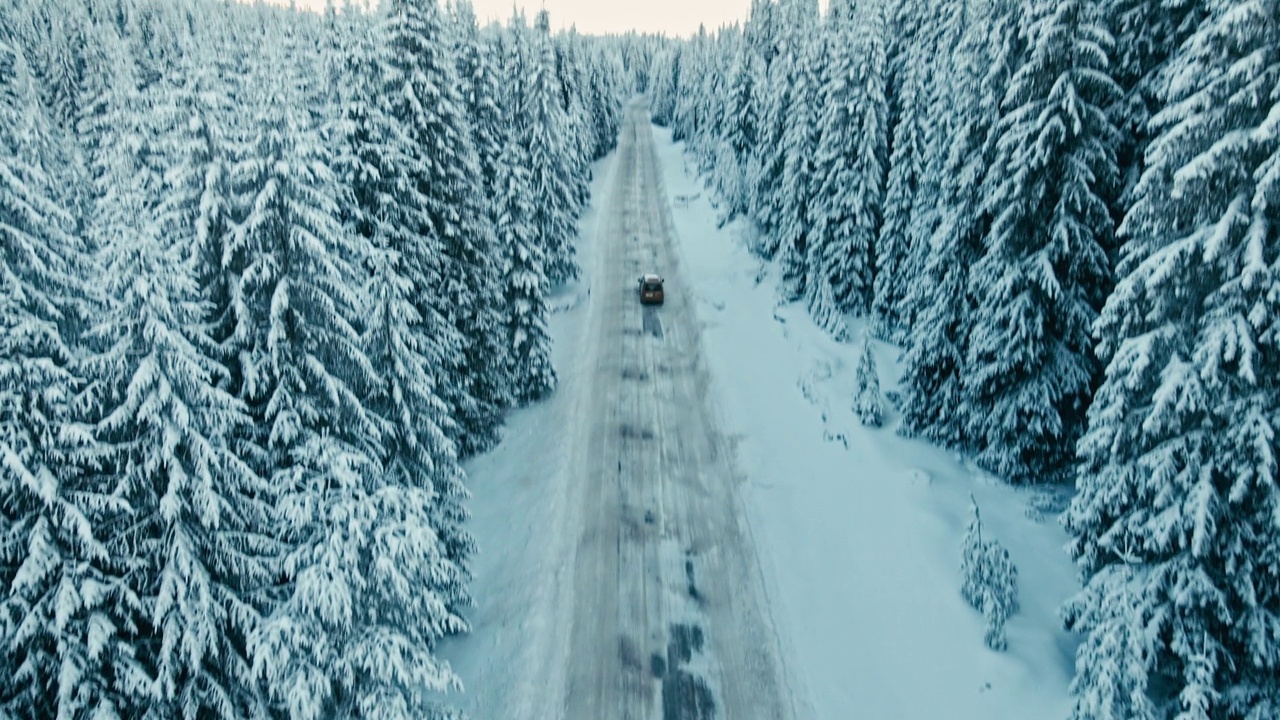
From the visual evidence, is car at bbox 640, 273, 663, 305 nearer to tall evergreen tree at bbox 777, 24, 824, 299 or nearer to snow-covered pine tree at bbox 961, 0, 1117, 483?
tall evergreen tree at bbox 777, 24, 824, 299

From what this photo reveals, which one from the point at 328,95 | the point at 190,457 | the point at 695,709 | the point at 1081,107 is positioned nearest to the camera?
the point at 190,457

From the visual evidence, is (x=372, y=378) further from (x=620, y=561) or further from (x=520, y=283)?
(x=520, y=283)

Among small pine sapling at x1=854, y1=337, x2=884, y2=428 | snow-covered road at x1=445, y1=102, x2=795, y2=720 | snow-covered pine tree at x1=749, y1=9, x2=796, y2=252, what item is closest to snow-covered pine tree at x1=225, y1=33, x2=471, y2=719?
snow-covered road at x1=445, y1=102, x2=795, y2=720

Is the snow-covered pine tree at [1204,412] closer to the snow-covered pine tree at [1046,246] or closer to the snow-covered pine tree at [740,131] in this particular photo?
the snow-covered pine tree at [1046,246]

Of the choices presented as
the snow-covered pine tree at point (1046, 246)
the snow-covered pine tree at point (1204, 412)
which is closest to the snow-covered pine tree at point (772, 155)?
the snow-covered pine tree at point (1046, 246)

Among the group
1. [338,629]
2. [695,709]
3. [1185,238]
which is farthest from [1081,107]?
[338,629]

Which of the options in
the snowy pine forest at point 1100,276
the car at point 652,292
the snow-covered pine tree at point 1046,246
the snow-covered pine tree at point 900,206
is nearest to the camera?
the snowy pine forest at point 1100,276

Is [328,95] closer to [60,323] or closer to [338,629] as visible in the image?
[60,323]
